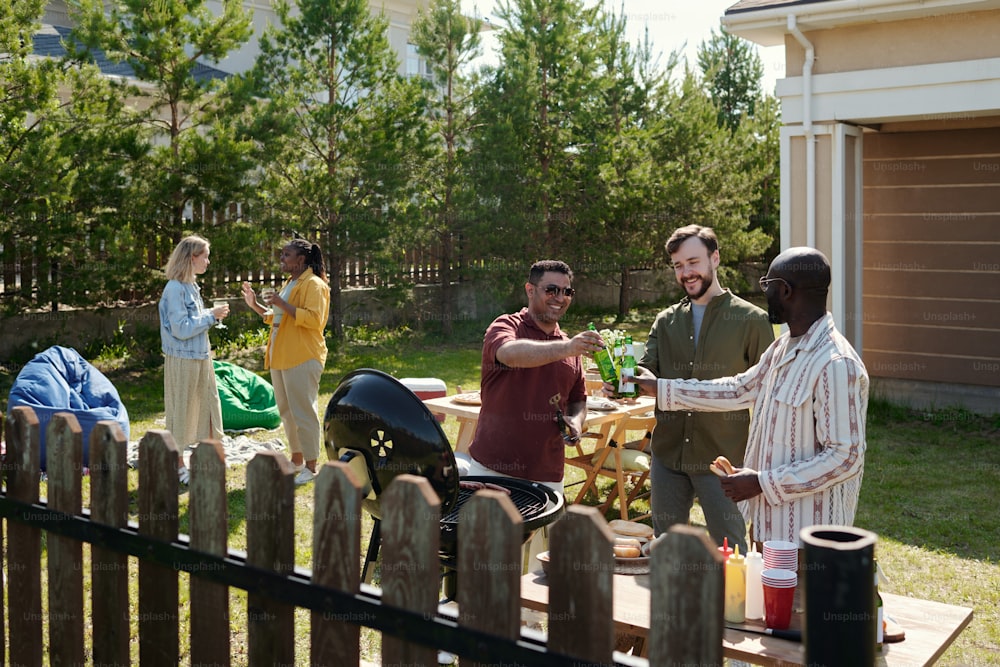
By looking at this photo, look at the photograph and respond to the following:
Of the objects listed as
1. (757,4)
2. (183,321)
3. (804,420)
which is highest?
(757,4)

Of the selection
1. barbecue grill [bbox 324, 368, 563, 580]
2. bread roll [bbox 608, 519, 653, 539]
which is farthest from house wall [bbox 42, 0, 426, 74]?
barbecue grill [bbox 324, 368, 563, 580]

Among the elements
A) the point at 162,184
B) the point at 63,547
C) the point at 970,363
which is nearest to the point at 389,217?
the point at 162,184

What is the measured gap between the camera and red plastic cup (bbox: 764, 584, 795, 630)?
9.62 ft

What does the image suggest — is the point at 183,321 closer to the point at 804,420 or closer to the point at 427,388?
the point at 427,388

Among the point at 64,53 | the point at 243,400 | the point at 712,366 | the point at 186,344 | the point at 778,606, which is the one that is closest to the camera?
the point at 778,606

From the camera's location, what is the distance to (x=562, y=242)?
19766mm

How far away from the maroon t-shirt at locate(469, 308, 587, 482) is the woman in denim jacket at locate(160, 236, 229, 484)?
3.97 metres

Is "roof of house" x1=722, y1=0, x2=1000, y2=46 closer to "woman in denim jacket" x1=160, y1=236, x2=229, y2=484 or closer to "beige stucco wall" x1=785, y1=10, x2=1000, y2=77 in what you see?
"beige stucco wall" x1=785, y1=10, x2=1000, y2=77

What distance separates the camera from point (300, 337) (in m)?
7.92

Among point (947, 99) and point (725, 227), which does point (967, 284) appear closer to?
point (947, 99)

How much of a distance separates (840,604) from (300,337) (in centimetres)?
664

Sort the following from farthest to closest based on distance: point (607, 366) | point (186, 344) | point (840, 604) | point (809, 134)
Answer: point (809, 134) → point (186, 344) → point (607, 366) → point (840, 604)

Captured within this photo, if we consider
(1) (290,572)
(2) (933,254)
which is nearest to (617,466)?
(1) (290,572)

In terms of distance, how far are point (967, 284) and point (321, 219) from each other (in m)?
9.28
